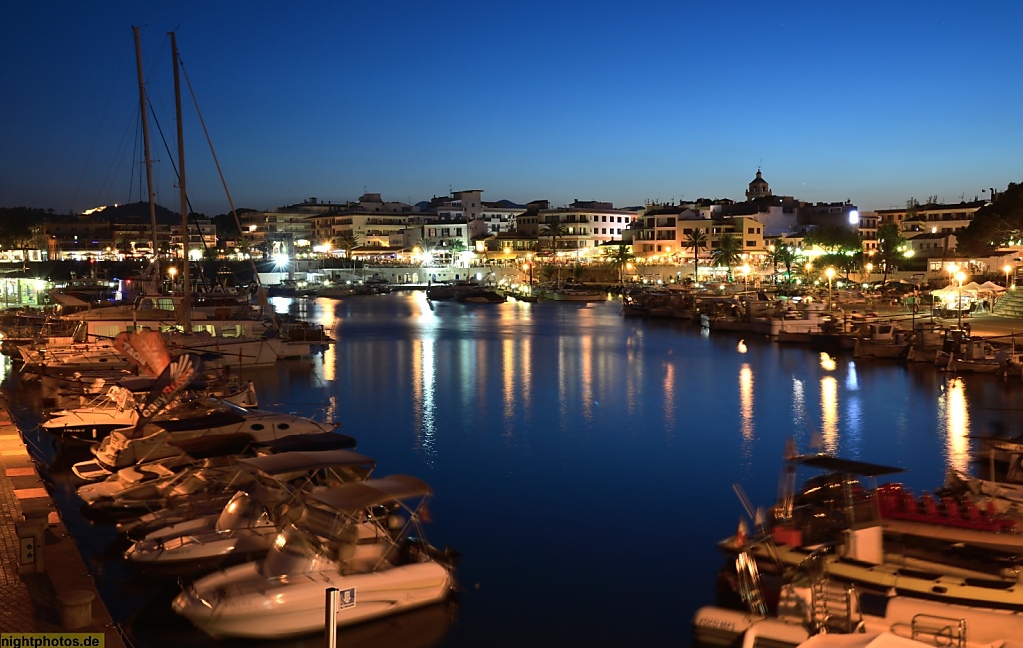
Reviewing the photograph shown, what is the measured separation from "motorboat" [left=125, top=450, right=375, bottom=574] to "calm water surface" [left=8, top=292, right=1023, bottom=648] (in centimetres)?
48

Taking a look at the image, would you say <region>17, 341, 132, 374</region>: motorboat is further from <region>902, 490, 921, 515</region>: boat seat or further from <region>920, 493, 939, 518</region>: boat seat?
<region>920, 493, 939, 518</region>: boat seat

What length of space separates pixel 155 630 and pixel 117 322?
2350cm

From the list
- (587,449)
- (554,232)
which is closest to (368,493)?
(587,449)

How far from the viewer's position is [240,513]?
11.7m

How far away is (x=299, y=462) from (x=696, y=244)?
72635mm

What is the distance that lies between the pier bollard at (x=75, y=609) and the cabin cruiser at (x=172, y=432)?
7417mm

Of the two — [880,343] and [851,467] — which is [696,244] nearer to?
[880,343]

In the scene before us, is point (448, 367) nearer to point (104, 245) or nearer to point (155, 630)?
point (155, 630)

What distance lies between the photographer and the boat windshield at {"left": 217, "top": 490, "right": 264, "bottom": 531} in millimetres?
11609

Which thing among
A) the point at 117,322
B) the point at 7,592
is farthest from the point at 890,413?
the point at 117,322

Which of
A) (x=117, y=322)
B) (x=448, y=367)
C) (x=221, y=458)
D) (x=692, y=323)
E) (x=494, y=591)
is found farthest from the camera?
(x=692, y=323)

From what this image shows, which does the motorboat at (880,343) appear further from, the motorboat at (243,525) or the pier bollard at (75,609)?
the pier bollard at (75,609)

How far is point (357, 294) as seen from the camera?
3536 inches

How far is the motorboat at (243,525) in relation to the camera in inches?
437
